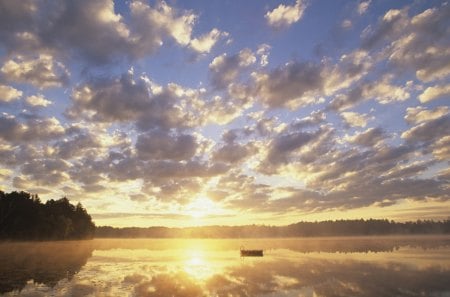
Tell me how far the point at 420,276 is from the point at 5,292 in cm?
4303

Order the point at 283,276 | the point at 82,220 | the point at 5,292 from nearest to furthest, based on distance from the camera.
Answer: the point at 5,292 → the point at 283,276 → the point at 82,220

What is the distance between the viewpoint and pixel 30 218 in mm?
130250

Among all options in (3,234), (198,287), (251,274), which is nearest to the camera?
(198,287)

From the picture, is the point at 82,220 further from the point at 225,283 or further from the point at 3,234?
the point at 225,283

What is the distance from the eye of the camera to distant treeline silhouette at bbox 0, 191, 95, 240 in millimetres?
121625

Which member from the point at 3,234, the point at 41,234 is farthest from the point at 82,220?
the point at 3,234

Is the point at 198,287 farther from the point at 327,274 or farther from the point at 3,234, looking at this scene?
the point at 3,234

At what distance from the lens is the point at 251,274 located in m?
50.8

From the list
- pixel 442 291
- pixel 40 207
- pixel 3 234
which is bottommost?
pixel 442 291

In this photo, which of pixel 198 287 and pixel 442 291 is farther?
pixel 198 287

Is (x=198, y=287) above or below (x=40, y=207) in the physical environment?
below

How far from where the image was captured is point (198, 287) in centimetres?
3919

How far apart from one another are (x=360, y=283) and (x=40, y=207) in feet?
424

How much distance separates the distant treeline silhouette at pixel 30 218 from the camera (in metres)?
122
